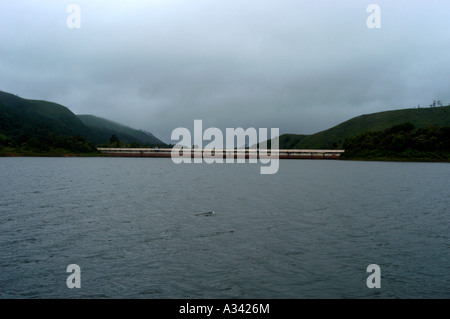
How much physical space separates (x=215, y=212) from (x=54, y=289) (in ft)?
64.0

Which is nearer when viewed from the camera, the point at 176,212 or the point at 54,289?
the point at 54,289

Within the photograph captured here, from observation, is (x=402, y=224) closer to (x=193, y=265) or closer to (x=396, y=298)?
(x=396, y=298)

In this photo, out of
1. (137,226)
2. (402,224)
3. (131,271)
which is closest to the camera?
(131,271)

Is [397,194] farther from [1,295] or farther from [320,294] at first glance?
[1,295]

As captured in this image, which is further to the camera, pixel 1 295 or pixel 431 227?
pixel 431 227

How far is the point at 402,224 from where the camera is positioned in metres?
28.7
